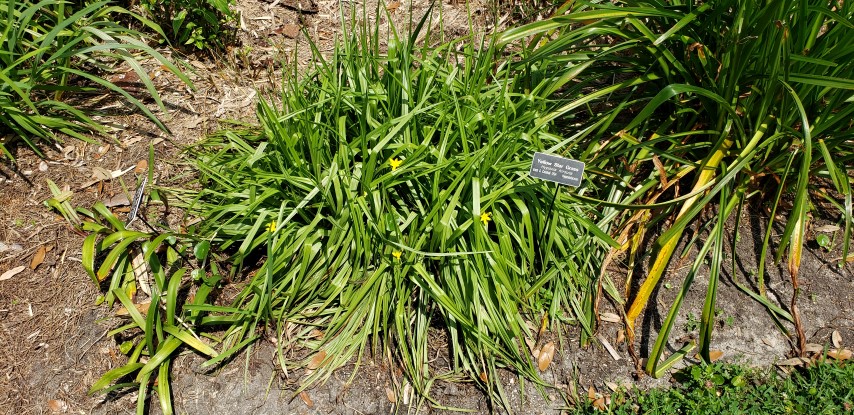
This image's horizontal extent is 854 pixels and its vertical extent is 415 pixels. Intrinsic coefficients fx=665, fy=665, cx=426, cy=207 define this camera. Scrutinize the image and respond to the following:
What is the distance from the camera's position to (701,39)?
303 centimetres

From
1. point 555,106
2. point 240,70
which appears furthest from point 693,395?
point 240,70

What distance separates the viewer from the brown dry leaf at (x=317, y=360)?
2.79 meters

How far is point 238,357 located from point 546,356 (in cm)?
132

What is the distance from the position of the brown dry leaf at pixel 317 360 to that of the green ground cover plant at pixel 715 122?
4.28 ft

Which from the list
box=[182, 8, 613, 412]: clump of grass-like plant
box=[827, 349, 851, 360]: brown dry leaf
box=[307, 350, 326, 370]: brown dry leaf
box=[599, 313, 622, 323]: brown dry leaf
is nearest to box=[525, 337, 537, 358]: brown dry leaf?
box=[182, 8, 613, 412]: clump of grass-like plant

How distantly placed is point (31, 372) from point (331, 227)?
138cm

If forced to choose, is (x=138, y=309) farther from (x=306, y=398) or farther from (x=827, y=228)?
(x=827, y=228)

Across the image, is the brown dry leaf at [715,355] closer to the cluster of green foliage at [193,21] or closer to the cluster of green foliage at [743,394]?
the cluster of green foliage at [743,394]

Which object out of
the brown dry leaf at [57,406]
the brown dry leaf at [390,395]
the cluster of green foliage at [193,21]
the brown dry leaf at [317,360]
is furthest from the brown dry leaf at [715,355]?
the cluster of green foliage at [193,21]

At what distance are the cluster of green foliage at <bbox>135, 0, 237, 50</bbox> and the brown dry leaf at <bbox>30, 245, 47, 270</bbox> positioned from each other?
4.62 ft

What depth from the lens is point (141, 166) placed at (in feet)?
11.3

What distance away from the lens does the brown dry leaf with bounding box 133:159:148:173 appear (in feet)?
11.3

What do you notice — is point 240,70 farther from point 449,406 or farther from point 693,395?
point 693,395

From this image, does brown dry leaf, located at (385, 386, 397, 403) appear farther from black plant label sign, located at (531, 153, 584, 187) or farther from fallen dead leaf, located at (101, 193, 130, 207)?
fallen dead leaf, located at (101, 193, 130, 207)
